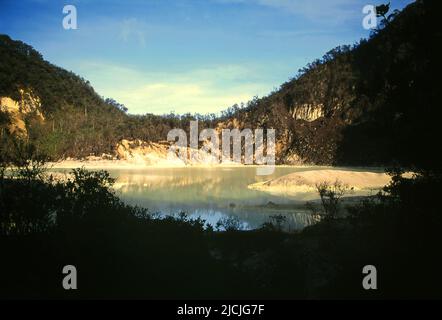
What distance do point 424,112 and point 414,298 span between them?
510cm

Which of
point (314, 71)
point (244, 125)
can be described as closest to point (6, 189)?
point (244, 125)

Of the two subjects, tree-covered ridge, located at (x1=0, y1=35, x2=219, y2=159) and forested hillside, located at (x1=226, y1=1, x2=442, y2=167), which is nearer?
forested hillside, located at (x1=226, y1=1, x2=442, y2=167)

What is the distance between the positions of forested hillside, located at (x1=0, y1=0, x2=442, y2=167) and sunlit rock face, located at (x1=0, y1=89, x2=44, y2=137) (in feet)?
6.83

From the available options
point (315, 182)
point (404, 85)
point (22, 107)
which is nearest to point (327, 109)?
point (315, 182)

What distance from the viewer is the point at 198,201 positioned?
31062 millimetres

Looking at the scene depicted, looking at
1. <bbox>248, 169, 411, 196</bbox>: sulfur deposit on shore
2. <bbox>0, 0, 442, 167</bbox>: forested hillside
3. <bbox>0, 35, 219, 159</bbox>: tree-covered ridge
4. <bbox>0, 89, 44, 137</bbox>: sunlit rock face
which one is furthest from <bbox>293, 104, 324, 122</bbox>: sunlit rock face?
<bbox>0, 89, 44, 137</bbox>: sunlit rock face

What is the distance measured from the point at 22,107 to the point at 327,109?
109 m

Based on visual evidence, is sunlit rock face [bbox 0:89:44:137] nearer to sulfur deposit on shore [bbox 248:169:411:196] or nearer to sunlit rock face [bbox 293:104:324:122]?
sulfur deposit on shore [bbox 248:169:411:196]

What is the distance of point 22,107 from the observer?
10250 cm

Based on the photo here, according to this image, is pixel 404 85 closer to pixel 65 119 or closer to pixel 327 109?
pixel 327 109

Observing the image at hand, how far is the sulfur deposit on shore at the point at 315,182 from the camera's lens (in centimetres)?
3797

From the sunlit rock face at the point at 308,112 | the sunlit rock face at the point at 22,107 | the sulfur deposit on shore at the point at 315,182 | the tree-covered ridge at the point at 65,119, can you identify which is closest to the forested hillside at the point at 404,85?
the sulfur deposit on shore at the point at 315,182

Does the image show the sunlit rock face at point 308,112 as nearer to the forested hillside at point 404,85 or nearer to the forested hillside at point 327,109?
the forested hillside at point 327,109

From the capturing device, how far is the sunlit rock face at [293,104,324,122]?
134325 mm
